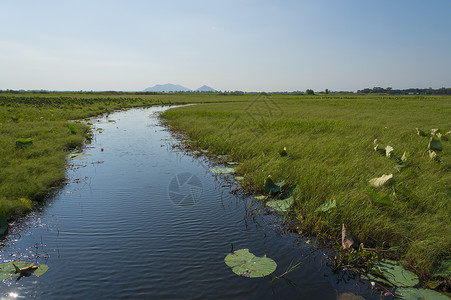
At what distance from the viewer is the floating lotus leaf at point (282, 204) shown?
17.1 feet

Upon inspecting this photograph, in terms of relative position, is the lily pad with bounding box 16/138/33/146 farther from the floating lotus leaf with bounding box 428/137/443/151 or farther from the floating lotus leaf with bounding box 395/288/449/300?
the floating lotus leaf with bounding box 428/137/443/151

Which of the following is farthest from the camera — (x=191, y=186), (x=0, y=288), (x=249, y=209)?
(x=191, y=186)

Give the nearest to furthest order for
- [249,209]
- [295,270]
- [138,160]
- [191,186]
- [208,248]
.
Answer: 1. [295,270]
2. [208,248]
3. [249,209]
4. [191,186]
5. [138,160]

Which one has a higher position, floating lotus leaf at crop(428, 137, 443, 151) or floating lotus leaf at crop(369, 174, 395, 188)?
floating lotus leaf at crop(428, 137, 443, 151)

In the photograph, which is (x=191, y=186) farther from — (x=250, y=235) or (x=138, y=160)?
(x=138, y=160)

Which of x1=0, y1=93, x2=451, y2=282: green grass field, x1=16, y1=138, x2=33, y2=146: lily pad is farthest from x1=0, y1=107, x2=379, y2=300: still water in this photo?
x1=16, y1=138, x2=33, y2=146: lily pad

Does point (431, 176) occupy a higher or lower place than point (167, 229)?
higher

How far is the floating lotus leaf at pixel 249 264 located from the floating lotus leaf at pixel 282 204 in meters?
1.59

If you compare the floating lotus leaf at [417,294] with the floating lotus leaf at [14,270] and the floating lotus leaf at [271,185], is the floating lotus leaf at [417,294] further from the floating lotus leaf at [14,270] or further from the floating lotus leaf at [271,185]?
the floating lotus leaf at [14,270]

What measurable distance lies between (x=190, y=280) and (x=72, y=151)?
9.04 m

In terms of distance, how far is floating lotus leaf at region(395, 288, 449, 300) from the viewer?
299 cm

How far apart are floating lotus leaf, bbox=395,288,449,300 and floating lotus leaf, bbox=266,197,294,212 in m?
2.29

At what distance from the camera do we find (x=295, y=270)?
11.9ft

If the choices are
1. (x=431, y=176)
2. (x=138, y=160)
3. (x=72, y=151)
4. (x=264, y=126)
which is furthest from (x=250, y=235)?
(x=264, y=126)
